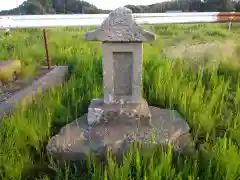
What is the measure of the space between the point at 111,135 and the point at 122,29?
2.65 ft

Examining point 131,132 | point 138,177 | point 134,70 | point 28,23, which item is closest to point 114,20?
point 134,70

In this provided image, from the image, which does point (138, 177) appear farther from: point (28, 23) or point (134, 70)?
point (28, 23)

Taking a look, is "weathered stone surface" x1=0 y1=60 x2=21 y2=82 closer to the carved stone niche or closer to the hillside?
the carved stone niche

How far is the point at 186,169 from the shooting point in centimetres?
170

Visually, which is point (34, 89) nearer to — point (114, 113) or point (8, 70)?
point (8, 70)

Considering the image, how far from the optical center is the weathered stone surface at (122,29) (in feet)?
7.02

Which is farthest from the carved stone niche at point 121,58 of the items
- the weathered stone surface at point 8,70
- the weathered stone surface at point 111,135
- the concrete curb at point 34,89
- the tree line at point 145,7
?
the tree line at point 145,7

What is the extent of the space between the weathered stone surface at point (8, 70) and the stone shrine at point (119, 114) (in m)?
2.07

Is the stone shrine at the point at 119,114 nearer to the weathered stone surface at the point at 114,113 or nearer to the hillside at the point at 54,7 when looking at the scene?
the weathered stone surface at the point at 114,113

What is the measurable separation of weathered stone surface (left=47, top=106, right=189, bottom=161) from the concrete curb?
62cm

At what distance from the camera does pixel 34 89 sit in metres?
3.38

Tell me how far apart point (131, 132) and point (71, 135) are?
0.46 m

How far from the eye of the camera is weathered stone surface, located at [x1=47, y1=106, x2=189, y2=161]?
203cm

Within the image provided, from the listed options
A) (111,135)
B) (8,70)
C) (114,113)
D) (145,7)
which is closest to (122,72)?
(114,113)
